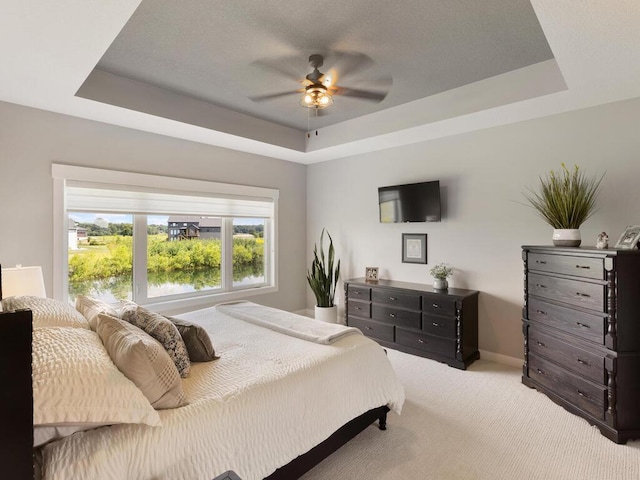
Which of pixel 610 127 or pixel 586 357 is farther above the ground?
pixel 610 127

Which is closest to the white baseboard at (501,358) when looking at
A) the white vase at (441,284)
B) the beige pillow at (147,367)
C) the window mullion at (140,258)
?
the white vase at (441,284)

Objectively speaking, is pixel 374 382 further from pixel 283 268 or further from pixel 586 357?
pixel 283 268

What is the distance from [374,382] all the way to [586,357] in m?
1.58

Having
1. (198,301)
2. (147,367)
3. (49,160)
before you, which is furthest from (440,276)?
(49,160)

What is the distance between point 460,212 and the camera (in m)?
3.87

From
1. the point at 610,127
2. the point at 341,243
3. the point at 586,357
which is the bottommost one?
the point at 586,357

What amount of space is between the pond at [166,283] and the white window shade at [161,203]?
728 millimetres

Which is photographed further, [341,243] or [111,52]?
[341,243]

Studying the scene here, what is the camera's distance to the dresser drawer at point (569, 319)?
7.86 feet

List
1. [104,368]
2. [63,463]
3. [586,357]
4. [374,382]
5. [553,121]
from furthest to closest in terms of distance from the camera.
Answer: [553,121] < [586,357] < [374,382] < [104,368] < [63,463]

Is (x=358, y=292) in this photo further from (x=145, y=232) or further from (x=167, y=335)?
(x=167, y=335)

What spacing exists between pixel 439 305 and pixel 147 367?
293cm

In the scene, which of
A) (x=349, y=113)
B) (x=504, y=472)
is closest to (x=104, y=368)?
(x=504, y=472)

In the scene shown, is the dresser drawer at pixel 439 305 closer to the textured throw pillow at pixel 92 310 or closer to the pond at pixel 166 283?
the pond at pixel 166 283
